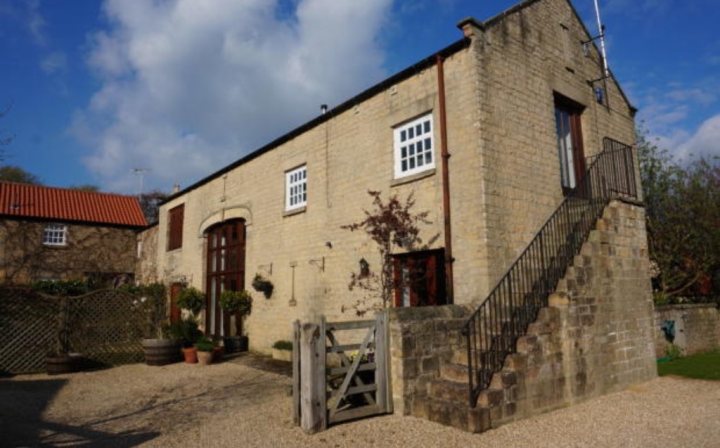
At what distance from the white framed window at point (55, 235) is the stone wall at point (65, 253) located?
18 cm

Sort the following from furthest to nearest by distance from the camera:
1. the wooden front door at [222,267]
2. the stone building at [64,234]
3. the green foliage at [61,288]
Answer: the stone building at [64,234], the green foliage at [61,288], the wooden front door at [222,267]

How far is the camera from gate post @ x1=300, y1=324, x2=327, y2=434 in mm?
6172

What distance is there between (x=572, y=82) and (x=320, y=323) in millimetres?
8290

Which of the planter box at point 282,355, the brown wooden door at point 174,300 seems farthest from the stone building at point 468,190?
the brown wooden door at point 174,300

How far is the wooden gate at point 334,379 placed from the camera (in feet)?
20.5

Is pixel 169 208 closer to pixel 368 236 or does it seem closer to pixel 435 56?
pixel 368 236

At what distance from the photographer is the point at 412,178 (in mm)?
9531

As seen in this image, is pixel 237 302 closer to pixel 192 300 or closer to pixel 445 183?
pixel 192 300

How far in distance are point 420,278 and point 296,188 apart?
537cm

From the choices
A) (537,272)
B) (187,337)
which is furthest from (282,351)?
(537,272)

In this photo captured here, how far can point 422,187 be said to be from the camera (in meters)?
9.36

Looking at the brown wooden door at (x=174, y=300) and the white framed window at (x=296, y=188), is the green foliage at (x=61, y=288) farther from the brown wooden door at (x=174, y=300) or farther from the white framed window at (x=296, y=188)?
the white framed window at (x=296, y=188)

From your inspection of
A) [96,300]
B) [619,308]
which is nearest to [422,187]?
[619,308]

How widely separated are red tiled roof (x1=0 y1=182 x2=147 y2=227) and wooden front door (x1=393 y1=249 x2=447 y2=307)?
66.9 ft
